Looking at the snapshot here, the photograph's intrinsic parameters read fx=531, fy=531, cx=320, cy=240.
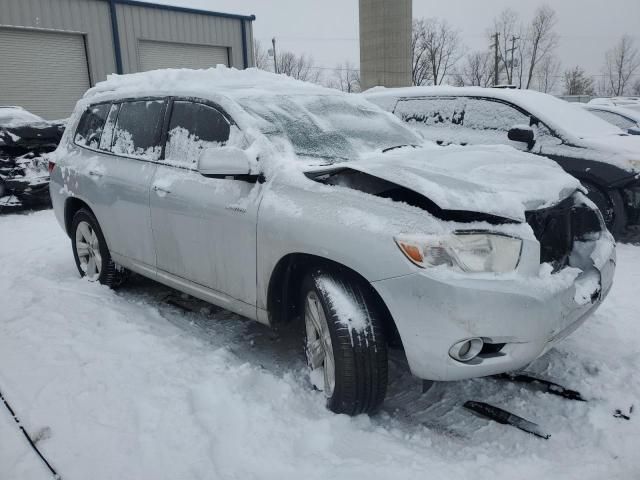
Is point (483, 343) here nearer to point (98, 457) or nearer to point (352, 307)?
point (352, 307)

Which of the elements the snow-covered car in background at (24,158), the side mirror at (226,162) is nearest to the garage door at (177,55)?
the snow-covered car in background at (24,158)

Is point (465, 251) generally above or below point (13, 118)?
below

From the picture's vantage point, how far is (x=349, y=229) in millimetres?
2568

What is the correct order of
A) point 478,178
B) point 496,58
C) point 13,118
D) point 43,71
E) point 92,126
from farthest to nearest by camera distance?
point 496,58, point 43,71, point 13,118, point 92,126, point 478,178

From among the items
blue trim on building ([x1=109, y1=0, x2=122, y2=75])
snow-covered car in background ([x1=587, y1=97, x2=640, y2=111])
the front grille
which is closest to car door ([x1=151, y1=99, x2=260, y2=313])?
the front grille

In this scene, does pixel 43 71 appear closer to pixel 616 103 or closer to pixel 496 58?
pixel 616 103

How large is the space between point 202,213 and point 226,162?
0.52 m

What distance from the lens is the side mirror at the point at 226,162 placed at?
9.75ft

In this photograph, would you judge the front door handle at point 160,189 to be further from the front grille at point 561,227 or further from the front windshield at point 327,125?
the front grille at point 561,227

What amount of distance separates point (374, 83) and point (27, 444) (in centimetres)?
2285

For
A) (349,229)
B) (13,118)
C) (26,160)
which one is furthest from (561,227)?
(13,118)

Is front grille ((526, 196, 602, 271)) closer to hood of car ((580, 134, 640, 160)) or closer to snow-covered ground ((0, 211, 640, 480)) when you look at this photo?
snow-covered ground ((0, 211, 640, 480))

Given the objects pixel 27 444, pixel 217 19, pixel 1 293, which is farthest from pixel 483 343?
pixel 217 19

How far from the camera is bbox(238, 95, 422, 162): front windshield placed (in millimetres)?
3335
